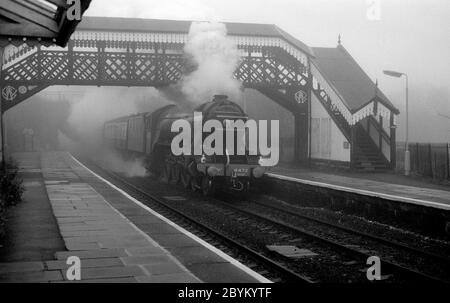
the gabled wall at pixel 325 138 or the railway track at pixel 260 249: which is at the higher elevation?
the gabled wall at pixel 325 138

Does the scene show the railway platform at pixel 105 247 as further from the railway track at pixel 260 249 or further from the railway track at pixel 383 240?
the railway track at pixel 383 240

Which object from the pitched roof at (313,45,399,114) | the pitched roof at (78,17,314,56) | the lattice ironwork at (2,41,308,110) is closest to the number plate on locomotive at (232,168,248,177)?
the pitched roof at (313,45,399,114)

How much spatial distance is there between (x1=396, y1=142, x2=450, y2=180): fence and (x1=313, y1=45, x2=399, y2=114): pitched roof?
1983mm

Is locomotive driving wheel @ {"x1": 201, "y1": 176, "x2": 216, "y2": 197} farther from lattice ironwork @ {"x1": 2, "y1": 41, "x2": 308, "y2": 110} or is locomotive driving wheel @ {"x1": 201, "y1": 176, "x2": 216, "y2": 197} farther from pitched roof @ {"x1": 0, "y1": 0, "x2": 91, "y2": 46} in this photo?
pitched roof @ {"x1": 0, "y1": 0, "x2": 91, "y2": 46}

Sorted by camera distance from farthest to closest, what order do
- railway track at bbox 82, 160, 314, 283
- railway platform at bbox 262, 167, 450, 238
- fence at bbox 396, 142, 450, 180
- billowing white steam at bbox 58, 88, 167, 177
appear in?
billowing white steam at bbox 58, 88, 167, 177 < fence at bbox 396, 142, 450, 180 < railway platform at bbox 262, 167, 450, 238 < railway track at bbox 82, 160, 314, 283

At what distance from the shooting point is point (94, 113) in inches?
1884

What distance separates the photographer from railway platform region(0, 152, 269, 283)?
6.63m

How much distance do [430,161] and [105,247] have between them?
16341mm

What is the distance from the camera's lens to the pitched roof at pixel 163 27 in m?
23.1

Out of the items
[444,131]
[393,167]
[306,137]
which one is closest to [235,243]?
[393,167]

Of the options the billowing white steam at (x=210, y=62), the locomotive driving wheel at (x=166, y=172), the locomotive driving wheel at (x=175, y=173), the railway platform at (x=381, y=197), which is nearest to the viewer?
the railway platform at (x=381, y=197)

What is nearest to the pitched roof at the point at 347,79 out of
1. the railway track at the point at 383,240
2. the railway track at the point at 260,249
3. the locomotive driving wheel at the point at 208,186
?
the locomotive driving wheel at the point at 208,186

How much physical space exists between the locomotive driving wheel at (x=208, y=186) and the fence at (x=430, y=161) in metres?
9.22
